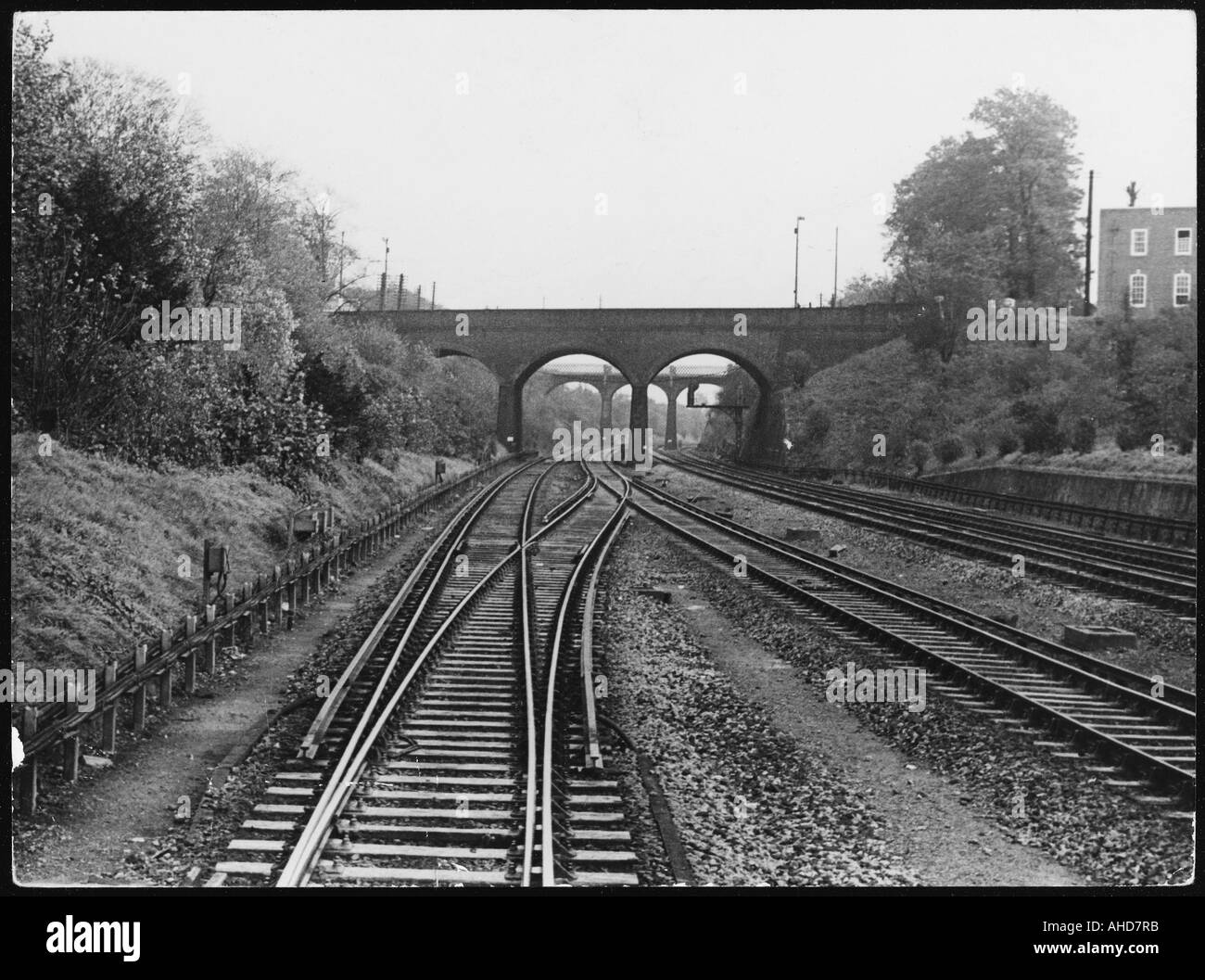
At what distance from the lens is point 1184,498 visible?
2277 centimetres

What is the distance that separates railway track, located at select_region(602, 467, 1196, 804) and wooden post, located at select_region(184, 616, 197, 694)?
7338 millimetres

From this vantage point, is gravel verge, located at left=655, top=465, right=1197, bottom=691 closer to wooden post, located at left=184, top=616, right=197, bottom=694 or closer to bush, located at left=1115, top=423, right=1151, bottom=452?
wooden post, located at left=184, top=616, right=197, bottom=694

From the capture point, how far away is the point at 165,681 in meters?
9.40

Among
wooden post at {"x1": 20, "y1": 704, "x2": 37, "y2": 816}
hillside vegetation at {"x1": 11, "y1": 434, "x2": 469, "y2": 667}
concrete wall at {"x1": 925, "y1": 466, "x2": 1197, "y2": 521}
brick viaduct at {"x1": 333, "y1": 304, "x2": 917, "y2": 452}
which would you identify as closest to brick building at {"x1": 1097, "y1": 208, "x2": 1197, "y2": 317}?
concrete wall at {"x1": 925, "y1": 466, "x2": 1197, "y2": 521}

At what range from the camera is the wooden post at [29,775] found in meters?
6.54

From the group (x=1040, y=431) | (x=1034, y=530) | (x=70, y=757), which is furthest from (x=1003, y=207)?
(x=70, y=757)

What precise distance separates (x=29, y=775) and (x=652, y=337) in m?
51.7

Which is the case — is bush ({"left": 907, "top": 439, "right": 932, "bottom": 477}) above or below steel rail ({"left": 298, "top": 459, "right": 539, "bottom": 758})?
above

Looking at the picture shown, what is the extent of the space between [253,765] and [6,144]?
4.74 m

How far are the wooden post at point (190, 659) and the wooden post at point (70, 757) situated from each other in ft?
8.58

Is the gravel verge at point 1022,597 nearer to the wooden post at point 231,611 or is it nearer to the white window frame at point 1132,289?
the wooden post at point 231,611

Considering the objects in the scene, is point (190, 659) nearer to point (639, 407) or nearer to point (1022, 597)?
point (1022, 597)

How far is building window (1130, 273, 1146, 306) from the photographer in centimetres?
3897

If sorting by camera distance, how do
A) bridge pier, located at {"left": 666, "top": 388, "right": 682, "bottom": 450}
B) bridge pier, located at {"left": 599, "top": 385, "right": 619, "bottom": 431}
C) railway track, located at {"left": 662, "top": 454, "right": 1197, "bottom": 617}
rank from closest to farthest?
railway track, located at {"left": 662, "top": 454, "right": 1197, "bottom": 617}
bridge pier, located at {"left": 599, "top": 385, "right": 619, "bottom": 431}
bridge pier, located at {"left": 666, "top": 388, "right": 682, "bottom": 450}
